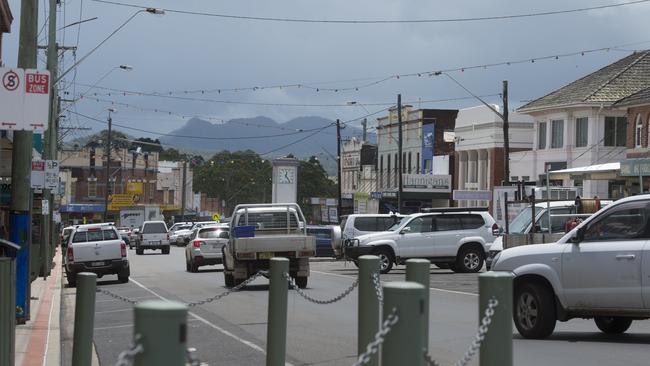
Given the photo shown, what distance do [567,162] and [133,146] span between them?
76.1m

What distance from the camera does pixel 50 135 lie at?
113 ft

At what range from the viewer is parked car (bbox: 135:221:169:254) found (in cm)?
5250

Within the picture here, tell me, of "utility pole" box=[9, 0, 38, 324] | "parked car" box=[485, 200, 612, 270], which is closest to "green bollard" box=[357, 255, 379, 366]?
"utility pole" box=[9, 0, 38, 324]

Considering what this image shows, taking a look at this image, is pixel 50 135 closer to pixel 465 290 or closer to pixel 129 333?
pixel 465 290

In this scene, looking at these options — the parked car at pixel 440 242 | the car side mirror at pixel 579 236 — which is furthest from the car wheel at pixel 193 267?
the car side mirror at pixel 579 236

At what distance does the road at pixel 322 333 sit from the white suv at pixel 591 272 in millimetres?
396

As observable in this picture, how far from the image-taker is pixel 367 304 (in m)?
8.24

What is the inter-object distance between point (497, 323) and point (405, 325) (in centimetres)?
111

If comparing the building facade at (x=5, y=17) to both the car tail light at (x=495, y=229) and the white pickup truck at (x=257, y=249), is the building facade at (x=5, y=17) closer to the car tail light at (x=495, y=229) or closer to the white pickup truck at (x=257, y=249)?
the white pickup truck at (x=257, y=249)

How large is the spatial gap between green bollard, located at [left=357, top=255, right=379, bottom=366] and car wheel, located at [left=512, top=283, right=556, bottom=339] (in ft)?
16.3

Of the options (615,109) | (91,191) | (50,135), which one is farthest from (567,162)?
(91,191)

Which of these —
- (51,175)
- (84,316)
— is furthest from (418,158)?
(84,316)

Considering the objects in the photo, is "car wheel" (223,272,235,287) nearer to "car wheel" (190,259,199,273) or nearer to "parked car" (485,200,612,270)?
"parked car" (485,200,612,270)

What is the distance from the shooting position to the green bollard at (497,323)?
5816mm
